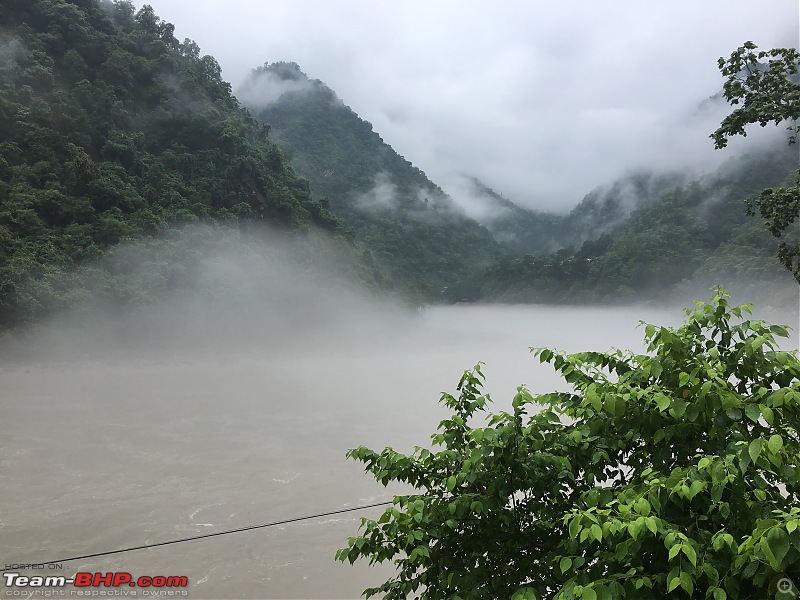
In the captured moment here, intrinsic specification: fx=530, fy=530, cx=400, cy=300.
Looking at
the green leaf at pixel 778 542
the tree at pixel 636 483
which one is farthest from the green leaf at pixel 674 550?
the green leaf at pixel 778 542

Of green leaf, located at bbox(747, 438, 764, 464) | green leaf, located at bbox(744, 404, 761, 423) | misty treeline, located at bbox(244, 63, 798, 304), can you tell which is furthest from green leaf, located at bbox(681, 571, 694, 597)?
misty treeline, located at bbox(244, 63, 798, 304)

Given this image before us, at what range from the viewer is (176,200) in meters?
22.1

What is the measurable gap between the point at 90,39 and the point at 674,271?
3573cm

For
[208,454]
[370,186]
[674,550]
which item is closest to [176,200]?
[208,454]

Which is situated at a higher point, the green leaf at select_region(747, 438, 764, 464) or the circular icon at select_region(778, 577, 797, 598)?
the green leaf at select_region(747, 438, 764, 464)

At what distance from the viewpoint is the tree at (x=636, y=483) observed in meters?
1.23

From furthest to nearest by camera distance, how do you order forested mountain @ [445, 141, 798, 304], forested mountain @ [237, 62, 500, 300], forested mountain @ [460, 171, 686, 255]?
forested mountain @ [460, 171, 686, 255], forested mountain @ [237, 62, 500, 300], forested mountain @ [445, 141, 798, 304]

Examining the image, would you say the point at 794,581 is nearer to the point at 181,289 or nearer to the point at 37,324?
the point at 37,324

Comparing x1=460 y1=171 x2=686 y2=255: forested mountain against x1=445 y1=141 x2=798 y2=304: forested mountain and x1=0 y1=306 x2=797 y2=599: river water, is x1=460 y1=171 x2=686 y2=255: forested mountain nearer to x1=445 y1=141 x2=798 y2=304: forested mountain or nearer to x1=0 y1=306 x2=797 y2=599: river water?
x1=445 y1=141 x2=798 y2=304: forested mountain

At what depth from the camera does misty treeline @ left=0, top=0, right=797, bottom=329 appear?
17578 millimetres

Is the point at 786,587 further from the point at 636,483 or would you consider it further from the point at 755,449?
the point at 636,483

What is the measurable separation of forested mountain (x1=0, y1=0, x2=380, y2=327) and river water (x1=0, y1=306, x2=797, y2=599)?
9.76 feet

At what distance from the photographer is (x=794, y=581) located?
47.7 inches

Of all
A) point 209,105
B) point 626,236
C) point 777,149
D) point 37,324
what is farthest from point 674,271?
point 37,324
